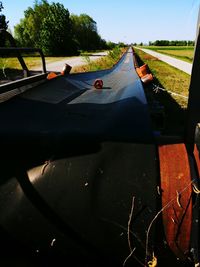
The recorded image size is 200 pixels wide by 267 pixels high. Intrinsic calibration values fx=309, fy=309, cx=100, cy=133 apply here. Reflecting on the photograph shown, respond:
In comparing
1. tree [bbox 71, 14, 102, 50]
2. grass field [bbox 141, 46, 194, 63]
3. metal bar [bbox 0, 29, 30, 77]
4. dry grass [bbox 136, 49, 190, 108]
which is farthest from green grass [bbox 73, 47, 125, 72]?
tree [bbox 71, 14, 102, 50]

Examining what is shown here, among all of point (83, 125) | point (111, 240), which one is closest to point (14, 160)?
point (83, 125)

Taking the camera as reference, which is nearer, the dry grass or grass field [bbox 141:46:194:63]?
the dry grass

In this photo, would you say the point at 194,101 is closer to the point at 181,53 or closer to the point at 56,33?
the point at 56,33

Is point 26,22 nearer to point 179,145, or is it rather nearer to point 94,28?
point 94,28

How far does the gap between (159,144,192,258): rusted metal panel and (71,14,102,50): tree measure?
99.9m

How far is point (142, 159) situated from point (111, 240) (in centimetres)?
54

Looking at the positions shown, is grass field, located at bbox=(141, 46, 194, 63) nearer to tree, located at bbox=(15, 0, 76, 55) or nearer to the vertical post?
tree, located at bbox=(15, 0, 76, 55)

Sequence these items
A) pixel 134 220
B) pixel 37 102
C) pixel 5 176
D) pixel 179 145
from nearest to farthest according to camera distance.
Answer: pixel 134 220
pixel 5 176
pixel 179 145
pixel 37 102

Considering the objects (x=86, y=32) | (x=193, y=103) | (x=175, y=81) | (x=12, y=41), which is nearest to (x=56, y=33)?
(x=175, y=81)

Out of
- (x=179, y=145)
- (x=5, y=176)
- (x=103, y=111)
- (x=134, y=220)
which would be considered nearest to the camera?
(x=134, y=220)

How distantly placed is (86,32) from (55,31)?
54.4 meters

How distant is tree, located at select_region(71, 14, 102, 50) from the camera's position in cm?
10375

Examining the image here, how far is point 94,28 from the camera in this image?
389ft

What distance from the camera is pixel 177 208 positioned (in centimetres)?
187
